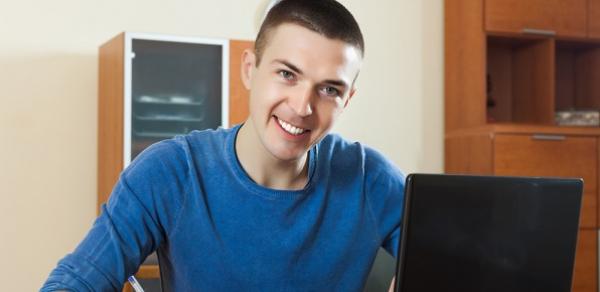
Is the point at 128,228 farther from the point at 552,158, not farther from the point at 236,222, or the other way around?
the point at 552,158

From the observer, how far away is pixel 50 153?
11.1ft

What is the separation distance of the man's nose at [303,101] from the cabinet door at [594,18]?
3095mm

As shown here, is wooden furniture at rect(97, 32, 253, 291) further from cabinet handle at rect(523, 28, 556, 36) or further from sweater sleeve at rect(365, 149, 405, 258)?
sweater sleeve at rect(365, 149, 405, 258)

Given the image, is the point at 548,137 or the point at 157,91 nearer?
the point at 157,91

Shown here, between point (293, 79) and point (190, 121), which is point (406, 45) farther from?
point (293, 79)

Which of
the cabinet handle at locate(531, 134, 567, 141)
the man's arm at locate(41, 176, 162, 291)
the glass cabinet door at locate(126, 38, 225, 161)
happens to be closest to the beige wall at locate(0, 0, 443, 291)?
the glass cabinet door at locate(126, 38, 225, 161)

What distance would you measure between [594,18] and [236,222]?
315 centimetres

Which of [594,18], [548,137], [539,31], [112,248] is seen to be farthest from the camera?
[594,18]

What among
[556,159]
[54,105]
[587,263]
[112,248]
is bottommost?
[587,263]

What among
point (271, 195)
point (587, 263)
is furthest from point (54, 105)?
point (587, 263)

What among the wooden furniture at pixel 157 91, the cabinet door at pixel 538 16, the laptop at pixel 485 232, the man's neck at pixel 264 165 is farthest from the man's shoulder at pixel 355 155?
the cabinet door at pixel 538 16

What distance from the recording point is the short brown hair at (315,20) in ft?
4.18

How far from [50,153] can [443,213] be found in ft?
9.14

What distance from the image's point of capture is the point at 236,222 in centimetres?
138
